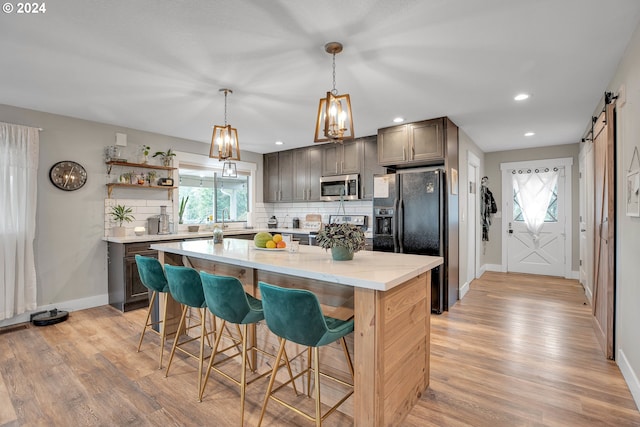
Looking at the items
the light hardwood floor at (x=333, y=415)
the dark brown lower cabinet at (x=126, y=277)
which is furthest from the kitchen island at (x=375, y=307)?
the dark brown lower cabinet at (x=126, y=277)

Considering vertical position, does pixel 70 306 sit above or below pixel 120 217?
below

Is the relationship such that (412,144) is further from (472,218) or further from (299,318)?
(299,318)

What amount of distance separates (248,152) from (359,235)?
4471 mm

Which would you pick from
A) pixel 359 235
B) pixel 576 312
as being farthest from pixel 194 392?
pixel 576 312

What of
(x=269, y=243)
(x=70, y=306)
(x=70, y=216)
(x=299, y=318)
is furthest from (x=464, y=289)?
(x=70, y=216)

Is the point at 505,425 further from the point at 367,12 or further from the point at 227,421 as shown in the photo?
the point at 367,12

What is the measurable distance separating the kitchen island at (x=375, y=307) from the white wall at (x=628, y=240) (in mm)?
1308

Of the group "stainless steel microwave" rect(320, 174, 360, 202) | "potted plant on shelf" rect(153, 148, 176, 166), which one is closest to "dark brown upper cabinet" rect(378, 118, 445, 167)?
→ "stainless steel microwave" rect(320, 174, 360, 202)

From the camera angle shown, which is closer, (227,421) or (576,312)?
(227,421)

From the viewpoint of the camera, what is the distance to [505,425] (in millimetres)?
1905

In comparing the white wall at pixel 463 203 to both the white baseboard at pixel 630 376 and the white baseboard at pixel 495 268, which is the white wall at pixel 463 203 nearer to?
the white baseboard at pixel 495 268

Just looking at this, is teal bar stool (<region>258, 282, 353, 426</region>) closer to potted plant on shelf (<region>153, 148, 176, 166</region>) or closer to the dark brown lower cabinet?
the dark brown lower cabinet

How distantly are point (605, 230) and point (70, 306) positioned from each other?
5741 millimetres

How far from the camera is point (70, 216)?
3.97 m
